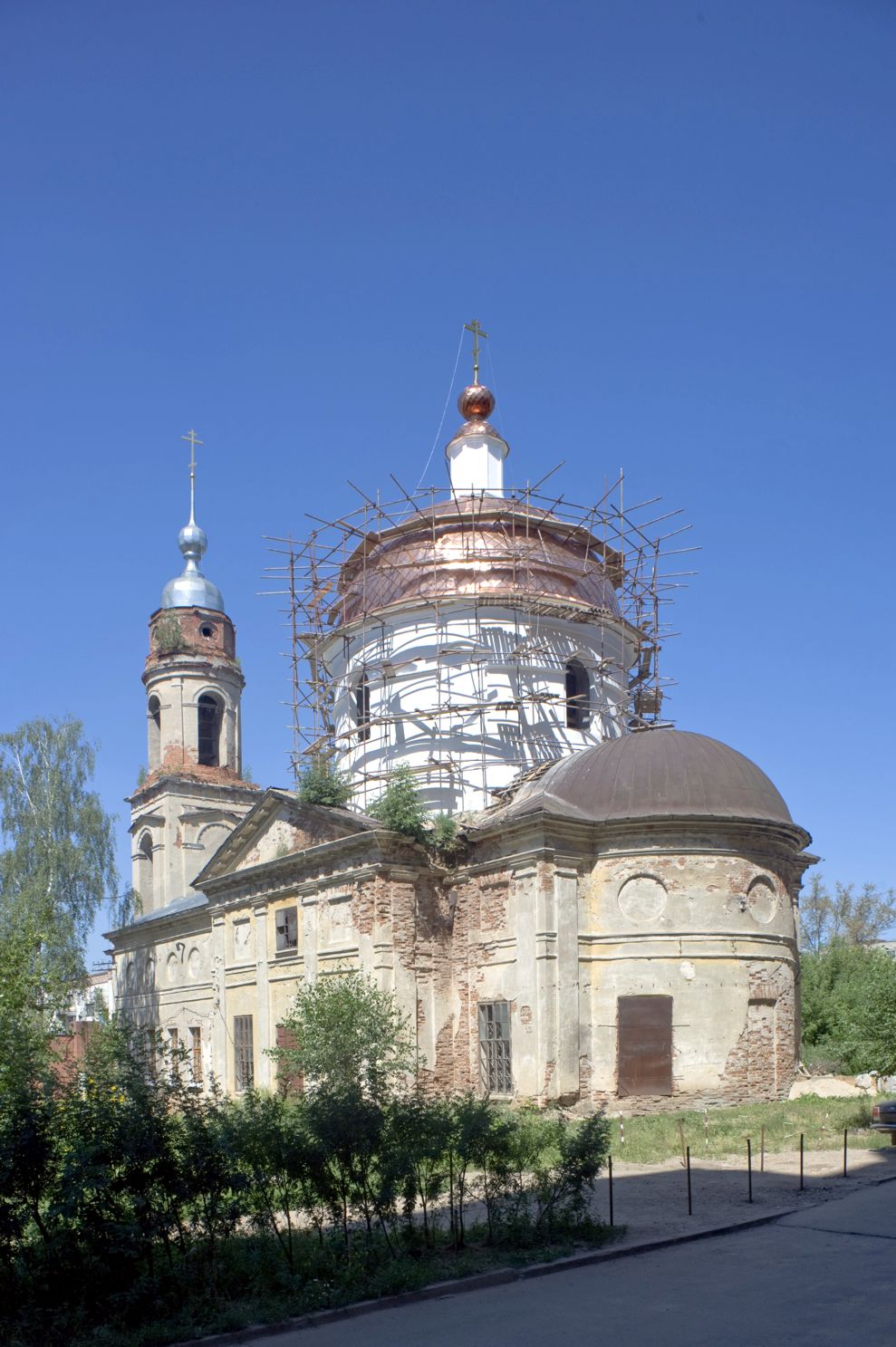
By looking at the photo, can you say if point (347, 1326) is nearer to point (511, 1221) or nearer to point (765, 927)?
point (511, 1221)

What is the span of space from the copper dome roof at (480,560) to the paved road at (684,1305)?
1720 centimetres

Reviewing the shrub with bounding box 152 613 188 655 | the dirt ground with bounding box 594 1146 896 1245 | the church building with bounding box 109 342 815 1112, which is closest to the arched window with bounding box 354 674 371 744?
the church building with bounding box 109 342 815 1112

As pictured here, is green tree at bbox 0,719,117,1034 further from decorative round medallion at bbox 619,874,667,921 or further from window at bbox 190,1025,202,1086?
decorative round medallion at bbox 619,874,667,921

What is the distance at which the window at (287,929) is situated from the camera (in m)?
25.8

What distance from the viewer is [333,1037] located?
55.6 ft

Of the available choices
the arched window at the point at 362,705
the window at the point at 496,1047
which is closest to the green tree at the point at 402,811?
the window at the point at 496,1047

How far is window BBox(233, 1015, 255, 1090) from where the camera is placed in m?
27.1

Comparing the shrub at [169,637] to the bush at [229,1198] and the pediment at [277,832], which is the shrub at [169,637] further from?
the bush at [229,1198]

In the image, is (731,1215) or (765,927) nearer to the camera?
(731,1215)

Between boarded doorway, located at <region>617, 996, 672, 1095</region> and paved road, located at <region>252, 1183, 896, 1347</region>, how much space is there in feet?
31.5

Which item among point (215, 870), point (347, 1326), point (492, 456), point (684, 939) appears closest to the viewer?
point (347, 1326)

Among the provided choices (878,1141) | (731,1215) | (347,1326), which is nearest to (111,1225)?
(347,1326)

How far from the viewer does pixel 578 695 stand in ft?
90.0

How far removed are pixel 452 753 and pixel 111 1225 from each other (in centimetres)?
1749
